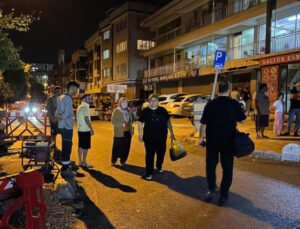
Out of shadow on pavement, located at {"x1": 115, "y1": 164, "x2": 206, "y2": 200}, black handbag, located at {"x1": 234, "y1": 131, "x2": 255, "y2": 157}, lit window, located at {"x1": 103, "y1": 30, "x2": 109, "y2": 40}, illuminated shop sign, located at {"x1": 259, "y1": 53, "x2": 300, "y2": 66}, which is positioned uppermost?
lit window, located at {"x1": 103, "y1": 30, "x2": 109, "y2": 40}

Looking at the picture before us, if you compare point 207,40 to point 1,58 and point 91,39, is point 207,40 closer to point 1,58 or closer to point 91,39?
point 1,58

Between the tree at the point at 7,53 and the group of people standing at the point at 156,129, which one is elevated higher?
the tree at the point at 7,53

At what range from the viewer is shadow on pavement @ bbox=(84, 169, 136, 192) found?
550cm

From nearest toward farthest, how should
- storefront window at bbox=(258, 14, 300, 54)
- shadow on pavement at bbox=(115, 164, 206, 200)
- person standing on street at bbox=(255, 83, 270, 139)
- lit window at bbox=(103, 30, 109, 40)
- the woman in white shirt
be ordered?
shadow on pavement at bbox=(115, 164, 206, 200)
person standing on street at bbox=(255, 83, 270, 139)
the woman in white shirt
storefront window at bbox=(258, 14, 300, 54)
lit window at bbox=(103, 30, 109, 40)

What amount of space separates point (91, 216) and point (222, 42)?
23792 mm


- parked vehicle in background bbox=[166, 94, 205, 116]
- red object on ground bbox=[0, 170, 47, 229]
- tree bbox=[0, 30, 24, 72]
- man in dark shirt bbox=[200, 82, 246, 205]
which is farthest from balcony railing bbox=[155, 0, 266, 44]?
red object on ground bbox=[0, 170, 47, 229]

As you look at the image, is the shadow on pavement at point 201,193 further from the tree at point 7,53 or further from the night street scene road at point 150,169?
the tree at point 7,53

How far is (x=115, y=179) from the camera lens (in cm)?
609

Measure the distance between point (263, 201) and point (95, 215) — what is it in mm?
2707

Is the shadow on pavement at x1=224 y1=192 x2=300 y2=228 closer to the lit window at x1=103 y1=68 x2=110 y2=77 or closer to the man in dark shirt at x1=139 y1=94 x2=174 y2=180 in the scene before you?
the man in dark shirt at x1=139 y1=94 x2=174 y2=180

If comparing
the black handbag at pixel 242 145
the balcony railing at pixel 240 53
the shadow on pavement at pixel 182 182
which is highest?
the balcony railing at pixel 240 53

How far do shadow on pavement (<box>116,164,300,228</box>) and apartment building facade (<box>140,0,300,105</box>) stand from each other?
13192 mm

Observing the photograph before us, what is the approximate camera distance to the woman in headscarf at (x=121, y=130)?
7.27 m

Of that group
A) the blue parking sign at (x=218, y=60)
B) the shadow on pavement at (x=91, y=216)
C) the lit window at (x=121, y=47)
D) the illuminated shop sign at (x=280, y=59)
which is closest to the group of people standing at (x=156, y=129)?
the shadow on pavement at (x=91, y=216)
